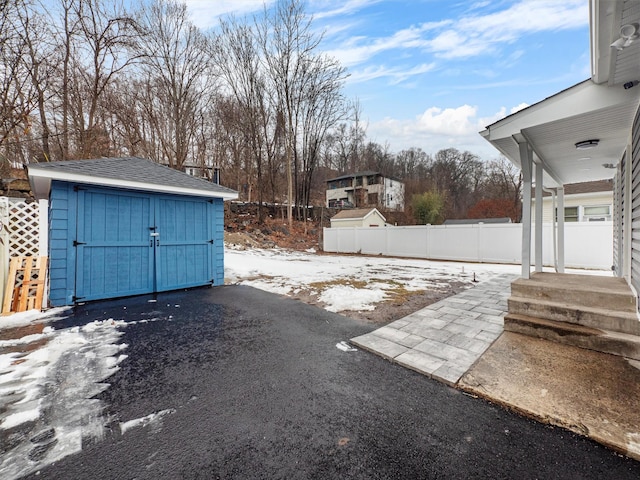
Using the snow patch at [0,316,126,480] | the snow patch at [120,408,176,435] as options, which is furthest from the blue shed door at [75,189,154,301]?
the snow patch at [120,408,176,435]

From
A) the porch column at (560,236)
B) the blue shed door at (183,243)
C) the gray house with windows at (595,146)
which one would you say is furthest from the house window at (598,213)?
the blue shed door at (183,243)

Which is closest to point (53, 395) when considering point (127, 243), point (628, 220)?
point (127, 243)

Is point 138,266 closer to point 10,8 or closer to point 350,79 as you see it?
point 10,8

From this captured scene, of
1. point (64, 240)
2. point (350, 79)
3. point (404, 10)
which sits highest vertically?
point (350, 79)

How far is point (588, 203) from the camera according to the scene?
11500mm

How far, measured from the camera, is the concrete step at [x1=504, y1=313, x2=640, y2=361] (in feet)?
7.72

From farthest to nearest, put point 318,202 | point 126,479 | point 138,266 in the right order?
point 318,202 < point 138,266 < point 126,479

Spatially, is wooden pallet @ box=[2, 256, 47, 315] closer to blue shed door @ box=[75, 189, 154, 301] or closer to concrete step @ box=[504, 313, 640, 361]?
blue shed door @ box=[75, 189, 154, 301]

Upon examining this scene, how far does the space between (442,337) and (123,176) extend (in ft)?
17.4

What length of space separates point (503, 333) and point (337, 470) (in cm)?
259

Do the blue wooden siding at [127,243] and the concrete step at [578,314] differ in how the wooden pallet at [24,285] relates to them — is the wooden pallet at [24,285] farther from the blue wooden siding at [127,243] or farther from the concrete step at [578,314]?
the concrete step at [578,314]

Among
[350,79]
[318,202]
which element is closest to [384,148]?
[318,202]

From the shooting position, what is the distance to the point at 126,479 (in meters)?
1.23

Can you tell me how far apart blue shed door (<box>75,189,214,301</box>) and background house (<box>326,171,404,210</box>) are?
2193cm
